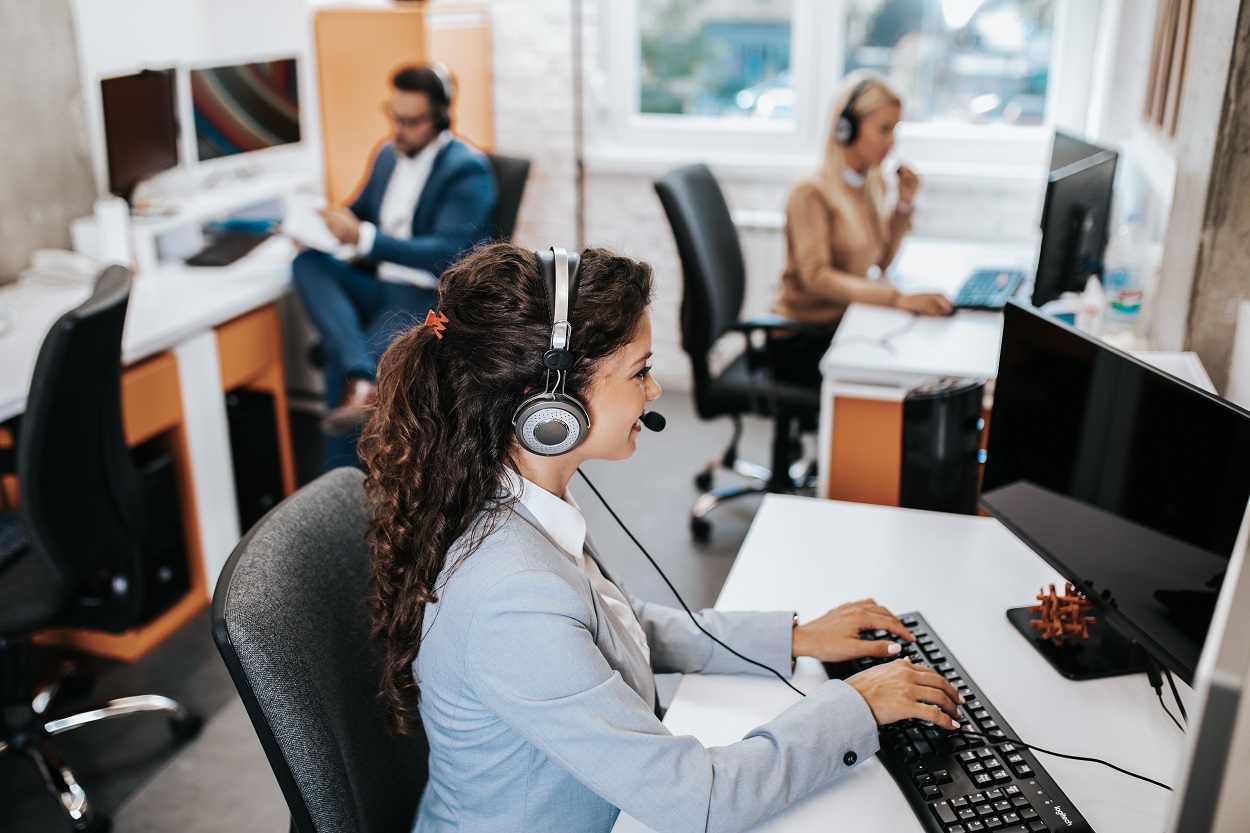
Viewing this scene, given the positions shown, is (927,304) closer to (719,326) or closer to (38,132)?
(719,326)

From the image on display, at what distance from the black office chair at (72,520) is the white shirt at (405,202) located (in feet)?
3.72

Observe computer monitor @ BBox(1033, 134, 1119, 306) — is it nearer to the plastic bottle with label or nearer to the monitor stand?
the plastic bottle with label

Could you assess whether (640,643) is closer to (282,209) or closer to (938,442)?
(938,442)

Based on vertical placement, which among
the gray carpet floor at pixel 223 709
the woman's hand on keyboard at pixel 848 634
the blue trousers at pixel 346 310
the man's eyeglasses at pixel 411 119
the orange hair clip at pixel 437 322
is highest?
the man's eyeglasses at pixel 411 119

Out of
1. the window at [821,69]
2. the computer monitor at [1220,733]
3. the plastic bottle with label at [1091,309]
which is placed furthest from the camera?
the window at [821,69]

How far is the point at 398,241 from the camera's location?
3064mm

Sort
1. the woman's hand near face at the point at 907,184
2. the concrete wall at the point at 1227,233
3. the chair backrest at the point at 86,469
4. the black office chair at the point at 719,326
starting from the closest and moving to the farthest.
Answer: the concrete wall at the point at 1227,233
the chair backrest at the point at 86,469
the black office chair at the point at 719,326
the woman's hand near face at the point at 907,184

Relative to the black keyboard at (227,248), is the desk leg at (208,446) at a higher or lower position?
lower

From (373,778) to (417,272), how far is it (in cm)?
213

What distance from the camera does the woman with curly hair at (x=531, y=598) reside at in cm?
97

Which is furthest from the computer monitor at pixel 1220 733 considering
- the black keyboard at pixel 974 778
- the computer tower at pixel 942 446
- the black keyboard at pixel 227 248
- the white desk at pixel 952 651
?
the black keyboard at pixel 227 248

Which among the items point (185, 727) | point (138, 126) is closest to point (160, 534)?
point (185, 727)

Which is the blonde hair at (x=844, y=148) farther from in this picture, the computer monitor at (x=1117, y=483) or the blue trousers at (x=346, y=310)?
the computer monitor at (x=1117, y=483)

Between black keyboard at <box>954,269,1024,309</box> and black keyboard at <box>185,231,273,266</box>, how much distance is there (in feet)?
6.54
